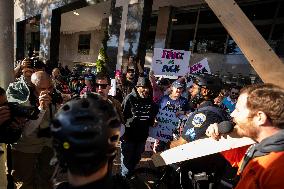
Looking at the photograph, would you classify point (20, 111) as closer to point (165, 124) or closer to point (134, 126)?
point (134, 126)

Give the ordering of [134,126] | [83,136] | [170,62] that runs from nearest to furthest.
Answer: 1. [83,136]
2. [134,126]
3. [170,62]

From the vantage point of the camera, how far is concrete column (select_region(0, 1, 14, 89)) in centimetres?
440

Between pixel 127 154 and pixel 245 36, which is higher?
pixel 245 36

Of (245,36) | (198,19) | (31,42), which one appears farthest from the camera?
(31,42)

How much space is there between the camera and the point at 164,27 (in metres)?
14.6

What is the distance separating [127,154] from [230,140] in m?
3.18

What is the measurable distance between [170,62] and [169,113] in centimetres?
198

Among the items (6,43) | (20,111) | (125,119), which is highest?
(6,43)

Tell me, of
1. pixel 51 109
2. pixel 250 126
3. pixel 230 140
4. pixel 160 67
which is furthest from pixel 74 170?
pixel 160 67

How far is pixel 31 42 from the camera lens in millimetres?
30531

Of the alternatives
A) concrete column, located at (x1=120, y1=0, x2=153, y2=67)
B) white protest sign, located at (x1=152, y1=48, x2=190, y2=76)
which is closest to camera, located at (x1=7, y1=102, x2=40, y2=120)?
white protest sign, located at (x1=152, y1=48, x2=190, y2=76)

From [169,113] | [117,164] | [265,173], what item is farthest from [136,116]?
[265,173]

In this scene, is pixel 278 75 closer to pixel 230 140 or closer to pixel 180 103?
pixel 230 140

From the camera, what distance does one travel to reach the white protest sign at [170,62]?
7531mm
